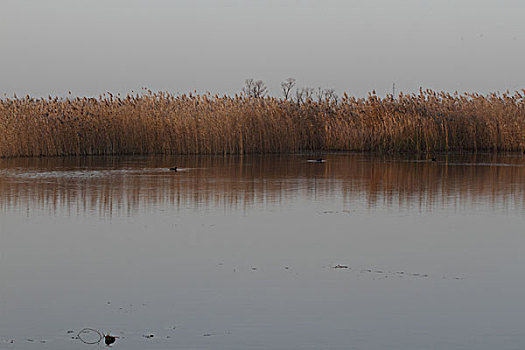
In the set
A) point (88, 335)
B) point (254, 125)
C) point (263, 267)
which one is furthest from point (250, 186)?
point (254, 125)

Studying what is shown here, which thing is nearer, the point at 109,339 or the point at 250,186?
the point at 109,339

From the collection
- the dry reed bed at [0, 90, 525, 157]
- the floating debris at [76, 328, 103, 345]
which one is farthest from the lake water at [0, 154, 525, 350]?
the dry reed bed at [0, 90, 525, 157]

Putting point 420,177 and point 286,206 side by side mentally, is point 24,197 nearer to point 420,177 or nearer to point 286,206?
point 286,206

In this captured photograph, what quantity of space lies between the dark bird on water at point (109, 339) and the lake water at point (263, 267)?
4 cm

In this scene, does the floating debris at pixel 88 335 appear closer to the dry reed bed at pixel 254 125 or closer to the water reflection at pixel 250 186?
the water reflection at pixel 250 186

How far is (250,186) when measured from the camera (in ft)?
35.1

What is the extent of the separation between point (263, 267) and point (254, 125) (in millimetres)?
16672

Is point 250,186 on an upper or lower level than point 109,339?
upper

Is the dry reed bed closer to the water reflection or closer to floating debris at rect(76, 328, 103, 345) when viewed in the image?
the water reflection

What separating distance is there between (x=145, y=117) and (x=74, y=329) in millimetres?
17389

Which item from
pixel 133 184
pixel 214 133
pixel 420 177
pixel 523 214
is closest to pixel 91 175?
pixel 133 184

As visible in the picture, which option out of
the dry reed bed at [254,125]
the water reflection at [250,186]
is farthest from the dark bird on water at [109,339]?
the dry reed bed at [254,125]

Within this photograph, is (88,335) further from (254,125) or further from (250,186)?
(254,125)

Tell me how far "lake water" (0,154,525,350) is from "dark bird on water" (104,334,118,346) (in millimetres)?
41
